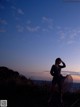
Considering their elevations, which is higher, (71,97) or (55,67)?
(55,67)

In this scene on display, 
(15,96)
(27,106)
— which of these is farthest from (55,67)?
(15,96)

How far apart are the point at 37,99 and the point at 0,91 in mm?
2091

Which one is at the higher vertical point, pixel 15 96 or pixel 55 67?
pixel 55 67

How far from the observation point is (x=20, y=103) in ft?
37.7

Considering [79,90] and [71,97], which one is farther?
[79,90]

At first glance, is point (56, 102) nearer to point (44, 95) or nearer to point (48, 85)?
point (44, 95)

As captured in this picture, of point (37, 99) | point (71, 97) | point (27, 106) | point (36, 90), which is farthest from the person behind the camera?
point (36, 90)

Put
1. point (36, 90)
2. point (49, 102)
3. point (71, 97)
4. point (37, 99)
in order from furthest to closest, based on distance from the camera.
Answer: point (36, 90) → point (71, 97) → point (37, 99) → point (49, 102)

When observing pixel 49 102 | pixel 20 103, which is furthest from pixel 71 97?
pixel 20 103

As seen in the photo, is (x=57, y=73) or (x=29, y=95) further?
(x=29, y=95)

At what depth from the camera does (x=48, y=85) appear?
15.4m

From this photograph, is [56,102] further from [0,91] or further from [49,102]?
[0,91]

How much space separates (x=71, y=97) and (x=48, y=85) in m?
1.97

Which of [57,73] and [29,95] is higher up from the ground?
[57,73]
